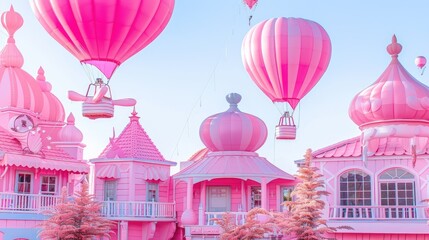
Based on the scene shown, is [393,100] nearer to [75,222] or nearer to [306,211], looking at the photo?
[306,211]

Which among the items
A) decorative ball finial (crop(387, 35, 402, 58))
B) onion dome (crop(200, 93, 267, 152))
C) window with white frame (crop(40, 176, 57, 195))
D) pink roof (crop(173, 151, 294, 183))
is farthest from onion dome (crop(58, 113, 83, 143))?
decorative ball finial (crop(387, 35, 402, 58))

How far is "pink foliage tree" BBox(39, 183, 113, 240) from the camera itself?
82.6ft

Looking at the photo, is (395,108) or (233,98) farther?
(233,98)

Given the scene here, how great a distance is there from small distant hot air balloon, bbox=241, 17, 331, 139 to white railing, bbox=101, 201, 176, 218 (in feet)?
29.5

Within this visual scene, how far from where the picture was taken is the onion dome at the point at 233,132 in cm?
3512

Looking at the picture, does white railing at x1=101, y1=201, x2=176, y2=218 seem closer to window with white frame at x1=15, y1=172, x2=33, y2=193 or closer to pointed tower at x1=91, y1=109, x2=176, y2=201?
pointed tower at x1=91, y1=109, x2=176, y2=201

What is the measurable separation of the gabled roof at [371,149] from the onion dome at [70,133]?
14551 mm

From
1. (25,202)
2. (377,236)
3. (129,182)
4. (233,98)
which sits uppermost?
(233,98)

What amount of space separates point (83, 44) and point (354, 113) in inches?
516

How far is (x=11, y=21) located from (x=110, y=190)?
10138mm

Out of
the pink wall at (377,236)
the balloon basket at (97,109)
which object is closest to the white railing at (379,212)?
the pink wall at (377,236)

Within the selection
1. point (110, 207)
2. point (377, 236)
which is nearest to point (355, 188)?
point (377, 236)

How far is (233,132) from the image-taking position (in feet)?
115

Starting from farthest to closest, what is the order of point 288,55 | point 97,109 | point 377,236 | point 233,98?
point 233,98 < point 377,236 < point 288,55 < point 97,109
